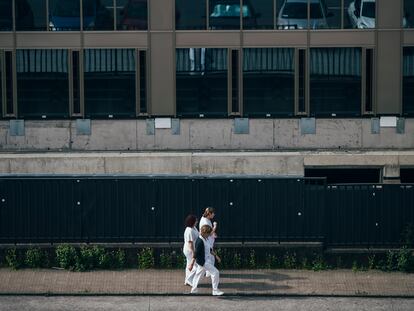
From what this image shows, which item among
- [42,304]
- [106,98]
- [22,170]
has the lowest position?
[42,304]

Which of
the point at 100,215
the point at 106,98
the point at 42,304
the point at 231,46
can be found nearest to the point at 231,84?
the point at 231,46

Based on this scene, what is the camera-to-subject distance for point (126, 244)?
25219 millimetres

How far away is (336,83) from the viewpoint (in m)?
33.2

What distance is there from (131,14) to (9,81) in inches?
159

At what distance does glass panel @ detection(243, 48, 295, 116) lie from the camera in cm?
3309

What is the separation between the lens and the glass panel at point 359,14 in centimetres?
3319

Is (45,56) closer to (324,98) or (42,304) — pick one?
(324,98)

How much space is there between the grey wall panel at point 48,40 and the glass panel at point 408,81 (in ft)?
30.7

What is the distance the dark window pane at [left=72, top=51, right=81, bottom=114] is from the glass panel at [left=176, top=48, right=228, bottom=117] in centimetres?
288

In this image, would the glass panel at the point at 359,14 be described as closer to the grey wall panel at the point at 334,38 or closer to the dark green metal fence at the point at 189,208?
the grey wall panel at the point at 334,38

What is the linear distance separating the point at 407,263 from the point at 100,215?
6.74 meters

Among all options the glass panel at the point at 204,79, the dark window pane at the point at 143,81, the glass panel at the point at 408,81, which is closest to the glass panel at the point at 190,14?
the glass panel at the point at 204,79

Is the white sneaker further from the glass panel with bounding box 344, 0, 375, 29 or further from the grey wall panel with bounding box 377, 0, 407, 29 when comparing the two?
the grey wall panel with bounding box 377, 0, 407, 29

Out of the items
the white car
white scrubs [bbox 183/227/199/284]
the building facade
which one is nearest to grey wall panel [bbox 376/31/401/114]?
the building facade
